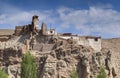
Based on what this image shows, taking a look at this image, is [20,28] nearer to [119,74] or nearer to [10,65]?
[10,65]

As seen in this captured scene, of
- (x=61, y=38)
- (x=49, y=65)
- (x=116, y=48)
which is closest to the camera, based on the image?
(x=49, y=65)

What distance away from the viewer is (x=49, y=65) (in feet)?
171

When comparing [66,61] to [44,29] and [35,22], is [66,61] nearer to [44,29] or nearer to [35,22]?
[44,29]

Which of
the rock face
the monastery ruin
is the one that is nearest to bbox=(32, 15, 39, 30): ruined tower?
the monastery ruin

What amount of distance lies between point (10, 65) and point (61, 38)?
278 inches

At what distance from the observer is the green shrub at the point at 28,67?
50.0 m

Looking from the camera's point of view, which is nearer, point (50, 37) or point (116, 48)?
point (50, 37)

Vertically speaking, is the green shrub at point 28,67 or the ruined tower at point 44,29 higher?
the ruined tower at point 44,29

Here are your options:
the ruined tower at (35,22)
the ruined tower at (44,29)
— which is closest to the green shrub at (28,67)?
the ruined tower at (44,29)

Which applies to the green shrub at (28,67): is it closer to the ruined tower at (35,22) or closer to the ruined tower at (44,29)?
the ruined tower at (44,29)

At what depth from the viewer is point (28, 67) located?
50469mm

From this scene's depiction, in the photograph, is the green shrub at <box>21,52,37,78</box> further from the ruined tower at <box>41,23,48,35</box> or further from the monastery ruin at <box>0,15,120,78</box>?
the ruined tower at <box>41,23,48,35</box>

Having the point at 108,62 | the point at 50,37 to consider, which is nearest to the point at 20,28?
the point at 50,37

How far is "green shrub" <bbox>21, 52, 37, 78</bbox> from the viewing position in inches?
1970
